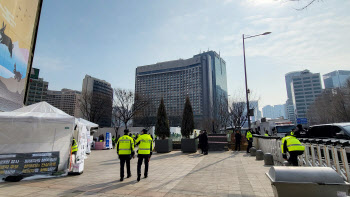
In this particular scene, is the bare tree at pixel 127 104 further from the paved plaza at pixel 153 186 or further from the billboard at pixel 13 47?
the paved plaza at pixel 153 186

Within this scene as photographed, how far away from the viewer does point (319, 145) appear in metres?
6.07

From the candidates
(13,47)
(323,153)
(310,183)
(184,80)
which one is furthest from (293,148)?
(184,80)

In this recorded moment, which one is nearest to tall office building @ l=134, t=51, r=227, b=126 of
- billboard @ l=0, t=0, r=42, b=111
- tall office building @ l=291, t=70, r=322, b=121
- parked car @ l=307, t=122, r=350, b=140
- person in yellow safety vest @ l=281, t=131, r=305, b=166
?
tall office building @ l=291, t=70, r=322, b=121

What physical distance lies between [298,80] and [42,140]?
152601 millimetres

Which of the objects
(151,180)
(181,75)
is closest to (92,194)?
(151,180)

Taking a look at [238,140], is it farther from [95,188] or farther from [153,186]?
[95,188]

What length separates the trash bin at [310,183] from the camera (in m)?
2.62

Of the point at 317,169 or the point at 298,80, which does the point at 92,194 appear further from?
the point at 298,80

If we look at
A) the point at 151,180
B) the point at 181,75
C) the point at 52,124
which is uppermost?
the point at 181,75

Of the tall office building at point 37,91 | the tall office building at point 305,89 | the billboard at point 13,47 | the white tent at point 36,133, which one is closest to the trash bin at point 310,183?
the white tent at point 36,133

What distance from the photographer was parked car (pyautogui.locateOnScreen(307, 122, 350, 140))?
693cm

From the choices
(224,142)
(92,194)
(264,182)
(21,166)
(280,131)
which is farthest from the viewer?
(280,131)

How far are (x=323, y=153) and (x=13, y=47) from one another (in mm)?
22882

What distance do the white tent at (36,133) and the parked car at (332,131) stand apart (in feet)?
36.2
